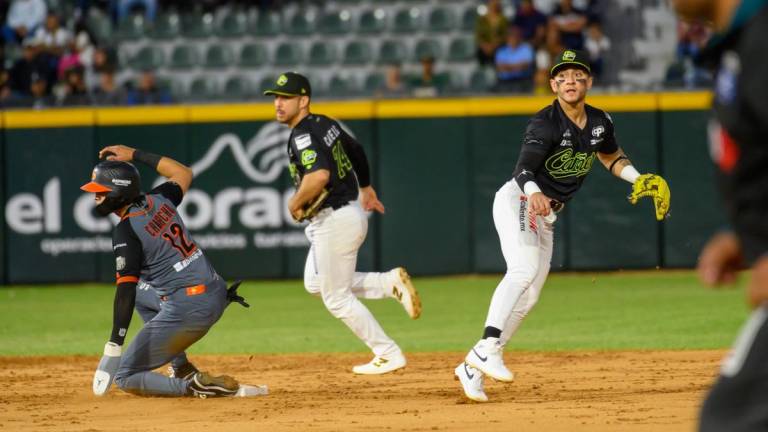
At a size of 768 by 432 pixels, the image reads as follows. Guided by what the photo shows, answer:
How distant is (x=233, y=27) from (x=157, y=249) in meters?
12.7

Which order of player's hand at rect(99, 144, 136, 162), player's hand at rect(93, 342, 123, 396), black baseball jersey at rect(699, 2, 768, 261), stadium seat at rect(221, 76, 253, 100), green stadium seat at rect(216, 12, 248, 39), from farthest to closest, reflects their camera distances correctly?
1. green stadium seat at rect(216, 12, 248, 39)
2. stadium seat at rect(221, 76, 253, 100)
3. player's hand at rect(99, 144, 136, 162)
4. player's hand at rect(93, 342, 123, 396)
5. black baseball jersey at rect(699, 2, 768, 261)

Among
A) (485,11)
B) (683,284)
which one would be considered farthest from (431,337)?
(485,11)

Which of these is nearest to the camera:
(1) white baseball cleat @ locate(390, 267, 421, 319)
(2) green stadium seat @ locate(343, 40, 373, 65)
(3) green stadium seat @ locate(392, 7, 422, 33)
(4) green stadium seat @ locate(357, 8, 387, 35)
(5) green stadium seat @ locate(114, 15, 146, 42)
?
(1) white baseball cleat @ locate(390, 267, 421, 319)

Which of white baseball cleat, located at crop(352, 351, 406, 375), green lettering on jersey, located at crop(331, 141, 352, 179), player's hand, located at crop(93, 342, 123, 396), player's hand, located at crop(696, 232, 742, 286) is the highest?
player's hand, located at crop(696, 232, 742, 286)

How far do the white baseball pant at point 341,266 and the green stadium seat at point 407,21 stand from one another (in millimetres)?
10967

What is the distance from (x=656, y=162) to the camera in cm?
1586

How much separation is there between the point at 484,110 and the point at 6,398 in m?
9.19

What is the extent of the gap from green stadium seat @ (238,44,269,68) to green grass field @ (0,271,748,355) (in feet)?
13.4

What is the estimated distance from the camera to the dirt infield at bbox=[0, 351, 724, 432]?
6695 mm

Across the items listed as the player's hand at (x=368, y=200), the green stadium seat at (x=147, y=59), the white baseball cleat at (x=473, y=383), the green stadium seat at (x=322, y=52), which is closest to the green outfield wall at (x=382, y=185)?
the green stadium seat at (x=322, y=52)

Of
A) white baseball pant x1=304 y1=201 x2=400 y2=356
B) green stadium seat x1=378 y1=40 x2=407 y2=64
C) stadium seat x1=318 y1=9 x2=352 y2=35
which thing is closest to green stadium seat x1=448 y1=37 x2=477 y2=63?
green stadium seat x1=378 y1=40 x2=407 y2=64

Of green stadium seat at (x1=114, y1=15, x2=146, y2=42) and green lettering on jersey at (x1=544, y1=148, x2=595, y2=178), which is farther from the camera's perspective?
green stadium seat at (x1=114, y1=15, x2=146, y2=42)

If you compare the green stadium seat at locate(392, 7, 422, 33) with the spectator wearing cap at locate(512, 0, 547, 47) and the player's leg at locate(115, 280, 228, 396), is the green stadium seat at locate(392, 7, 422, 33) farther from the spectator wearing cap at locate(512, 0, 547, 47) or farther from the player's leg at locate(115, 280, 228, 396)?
the player's leg at locate(115, 280, 228, 396)

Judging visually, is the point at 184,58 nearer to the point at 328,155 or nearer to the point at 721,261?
the point at 328,155
